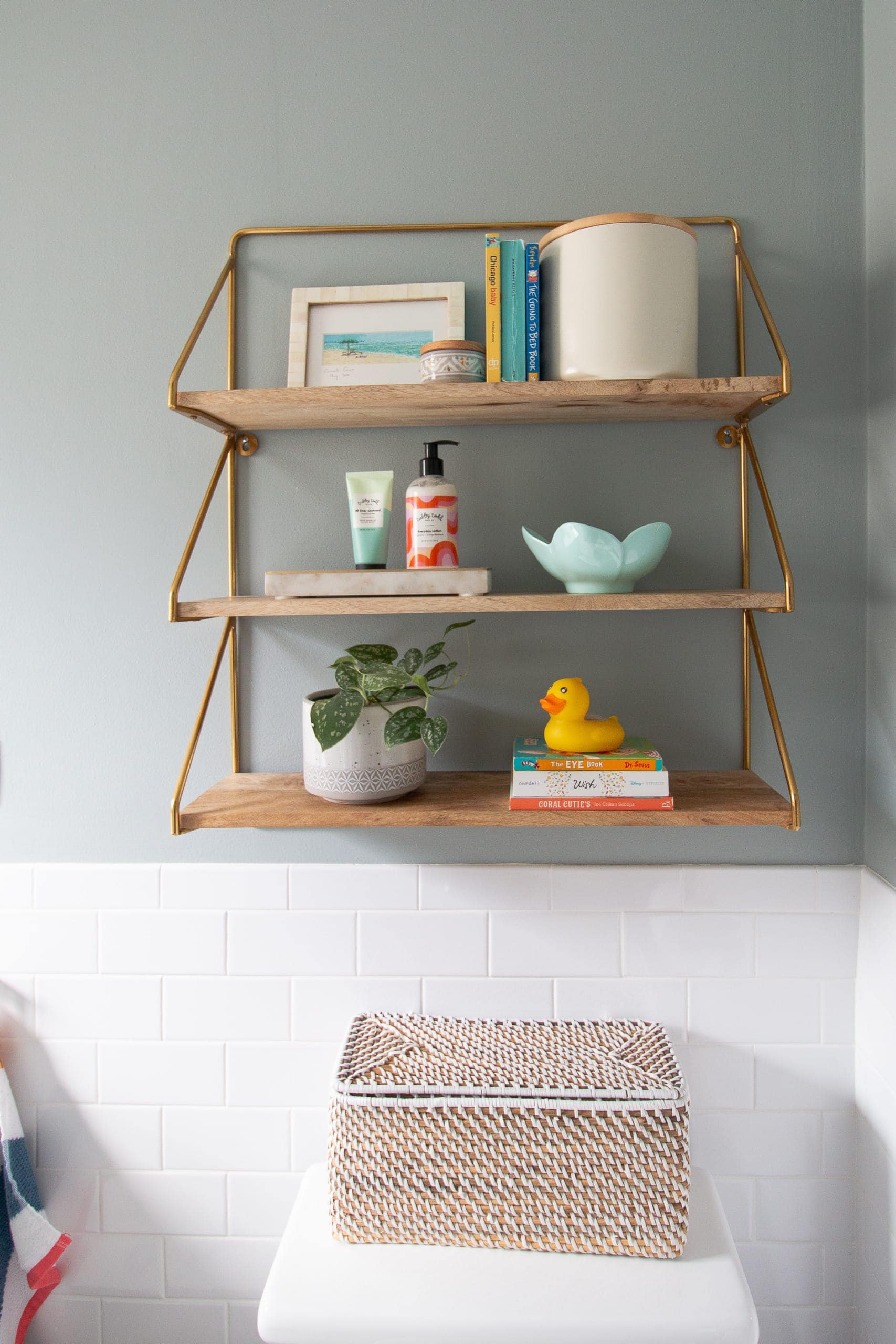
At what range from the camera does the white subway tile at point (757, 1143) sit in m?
1.31

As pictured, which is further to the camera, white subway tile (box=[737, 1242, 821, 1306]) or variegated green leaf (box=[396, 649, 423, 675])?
white subway tile (box=[737, 1242, 821, 1306])

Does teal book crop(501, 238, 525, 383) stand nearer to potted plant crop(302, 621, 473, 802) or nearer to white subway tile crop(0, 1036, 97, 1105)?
potted plant crop(302, 621, 473, 802)

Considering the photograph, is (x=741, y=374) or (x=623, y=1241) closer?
(x=623, y=1241)

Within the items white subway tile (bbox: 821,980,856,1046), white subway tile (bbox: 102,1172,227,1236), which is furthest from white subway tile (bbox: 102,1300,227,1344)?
white subway tile (bbox: 821,980,856,1046)

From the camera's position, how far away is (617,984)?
4.34ft

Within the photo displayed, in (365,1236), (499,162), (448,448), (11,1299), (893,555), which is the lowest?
(11,1299)

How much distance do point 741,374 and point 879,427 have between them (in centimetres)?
19

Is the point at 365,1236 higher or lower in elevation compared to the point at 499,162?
lower

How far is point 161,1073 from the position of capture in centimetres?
136

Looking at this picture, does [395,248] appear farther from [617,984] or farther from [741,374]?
[617,984]

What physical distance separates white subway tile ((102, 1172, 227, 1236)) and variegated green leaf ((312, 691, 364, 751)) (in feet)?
2.28

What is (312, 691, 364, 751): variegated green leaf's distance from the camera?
1125 millimetres

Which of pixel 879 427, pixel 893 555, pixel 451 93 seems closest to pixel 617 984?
pixel 893 555

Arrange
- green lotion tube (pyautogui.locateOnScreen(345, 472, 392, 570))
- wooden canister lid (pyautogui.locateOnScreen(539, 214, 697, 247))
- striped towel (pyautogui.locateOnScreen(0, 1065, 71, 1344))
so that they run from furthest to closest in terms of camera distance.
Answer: striped towel (pyautogui.locateOnScreen(0, 1065, 71, 1344)) < green lotion tube (pyautogui.locateOnScreen(345, 472, 392, 570)) < wooden canister lid (pyautogui.locateOnScreen(539, 214, 697, 247))
